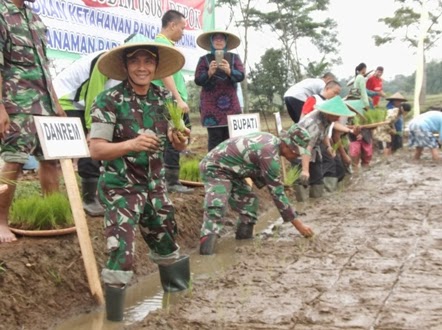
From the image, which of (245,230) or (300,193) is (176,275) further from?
(300,193)

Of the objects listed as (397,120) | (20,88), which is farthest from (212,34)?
(397,120)

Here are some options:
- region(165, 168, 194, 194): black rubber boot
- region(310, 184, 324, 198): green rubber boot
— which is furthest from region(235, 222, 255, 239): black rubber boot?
region(310, 184, 324, 198): green rubber boot

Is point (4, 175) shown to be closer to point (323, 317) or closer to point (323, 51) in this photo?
point (323, 317)

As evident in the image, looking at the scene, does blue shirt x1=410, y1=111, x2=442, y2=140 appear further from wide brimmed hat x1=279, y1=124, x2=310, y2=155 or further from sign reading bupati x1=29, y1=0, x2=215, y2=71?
wide brimmed hat x1=279, y1=124, x2=310, y2=155

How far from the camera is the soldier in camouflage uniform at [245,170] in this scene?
16.1 ft

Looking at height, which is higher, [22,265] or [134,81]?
[134,81]

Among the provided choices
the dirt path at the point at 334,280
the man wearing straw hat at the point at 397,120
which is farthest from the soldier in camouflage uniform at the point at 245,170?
the man wearing straw hat at the point at 397,120

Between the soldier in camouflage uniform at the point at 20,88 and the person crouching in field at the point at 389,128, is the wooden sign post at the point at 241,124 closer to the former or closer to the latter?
the soldier in camouflage uniform at the point at 20,88

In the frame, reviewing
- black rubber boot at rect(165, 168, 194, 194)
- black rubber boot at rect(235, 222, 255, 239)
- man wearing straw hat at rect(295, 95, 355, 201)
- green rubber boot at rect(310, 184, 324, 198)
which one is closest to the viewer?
black rubber boot at rect(235, 222, 255, 239)

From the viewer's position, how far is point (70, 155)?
154 inches

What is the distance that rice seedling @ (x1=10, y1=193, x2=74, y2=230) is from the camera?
420cm

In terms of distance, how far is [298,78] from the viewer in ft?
81.3

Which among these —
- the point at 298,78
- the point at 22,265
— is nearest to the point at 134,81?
the point at 22,265

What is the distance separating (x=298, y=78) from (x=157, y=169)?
850 inches
